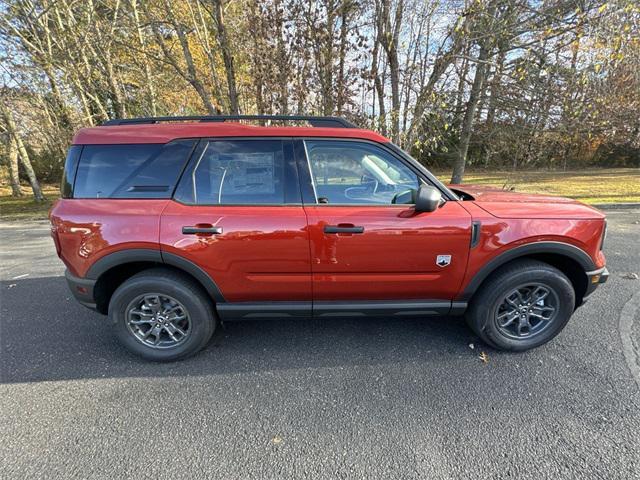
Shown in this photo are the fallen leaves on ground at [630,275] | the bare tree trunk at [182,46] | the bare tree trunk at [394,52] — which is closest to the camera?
the fallen leaves on ground at [630,275]

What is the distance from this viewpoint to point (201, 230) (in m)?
2.34

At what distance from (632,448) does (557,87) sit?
7392 mm

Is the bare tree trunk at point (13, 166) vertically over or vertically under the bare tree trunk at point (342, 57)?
under

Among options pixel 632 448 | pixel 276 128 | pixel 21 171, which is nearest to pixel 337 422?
pixel 632 448

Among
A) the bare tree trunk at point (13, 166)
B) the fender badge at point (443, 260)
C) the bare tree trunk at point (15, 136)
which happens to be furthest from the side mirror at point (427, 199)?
the bare tree trunk at point (13, 166)

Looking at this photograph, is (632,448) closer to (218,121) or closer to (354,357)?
(354,357)

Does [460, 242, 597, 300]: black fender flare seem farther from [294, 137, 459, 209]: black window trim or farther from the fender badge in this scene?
[294, 137, 459, 209]: black window trim

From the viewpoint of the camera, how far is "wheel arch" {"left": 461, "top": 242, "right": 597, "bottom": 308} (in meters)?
2.44

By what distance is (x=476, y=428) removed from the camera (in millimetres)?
1961

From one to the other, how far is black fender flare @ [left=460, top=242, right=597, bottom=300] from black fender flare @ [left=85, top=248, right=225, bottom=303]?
6.83 ft

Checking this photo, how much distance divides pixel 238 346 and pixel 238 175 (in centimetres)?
149

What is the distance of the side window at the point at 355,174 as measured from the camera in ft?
8.24

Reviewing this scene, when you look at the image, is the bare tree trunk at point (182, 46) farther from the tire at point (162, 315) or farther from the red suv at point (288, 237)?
the tire at point (162, 315)

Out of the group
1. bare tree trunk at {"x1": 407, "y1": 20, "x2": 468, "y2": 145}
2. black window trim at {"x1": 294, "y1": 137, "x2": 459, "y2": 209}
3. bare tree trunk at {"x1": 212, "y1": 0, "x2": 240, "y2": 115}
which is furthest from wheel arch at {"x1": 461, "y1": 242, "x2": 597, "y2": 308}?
bare tree trunk at {"x1": 212, "y1": 0, "x2": 240, "y2": 115}
